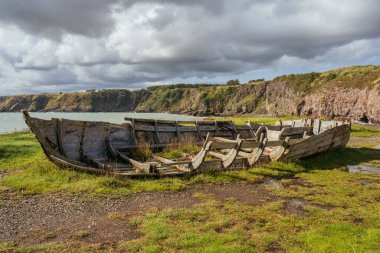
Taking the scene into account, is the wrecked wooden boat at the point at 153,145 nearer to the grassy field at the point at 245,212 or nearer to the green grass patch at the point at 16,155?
the grassy field at the point at 245,212

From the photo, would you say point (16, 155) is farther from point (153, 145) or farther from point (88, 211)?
point (88, 211)

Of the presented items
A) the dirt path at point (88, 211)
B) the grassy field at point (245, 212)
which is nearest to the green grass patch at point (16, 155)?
the grassy field at point (245, 212)

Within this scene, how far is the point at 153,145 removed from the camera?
17.0 metres

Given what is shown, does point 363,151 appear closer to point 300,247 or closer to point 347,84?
point 300,247

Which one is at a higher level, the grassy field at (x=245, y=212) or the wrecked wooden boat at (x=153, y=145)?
the wrecked wooden boat at (x=153, y=145)

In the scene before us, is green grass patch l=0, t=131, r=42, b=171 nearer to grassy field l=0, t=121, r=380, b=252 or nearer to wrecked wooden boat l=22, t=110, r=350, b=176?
grassy field l=0, t=121, r=380, b=252

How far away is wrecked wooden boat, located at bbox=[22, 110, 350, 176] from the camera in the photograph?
12430 millimetres

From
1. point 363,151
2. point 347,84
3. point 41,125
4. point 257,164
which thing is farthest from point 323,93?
point 41,125

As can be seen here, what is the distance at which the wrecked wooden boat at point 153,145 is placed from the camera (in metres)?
12.4

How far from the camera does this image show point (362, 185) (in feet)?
38.8

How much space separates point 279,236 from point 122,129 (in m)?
11.8

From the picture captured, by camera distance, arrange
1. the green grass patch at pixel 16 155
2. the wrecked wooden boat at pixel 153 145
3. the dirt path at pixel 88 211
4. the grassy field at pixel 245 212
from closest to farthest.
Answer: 1. the grassy field at pixel 245 212
2. the dirt path at pixel 88 211
3. the wrecked wooden boat at pixel 153 145
4. the green grass patch at pixel 16 155

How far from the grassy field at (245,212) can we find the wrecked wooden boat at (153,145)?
22.3 inches

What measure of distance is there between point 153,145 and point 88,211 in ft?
27.6
